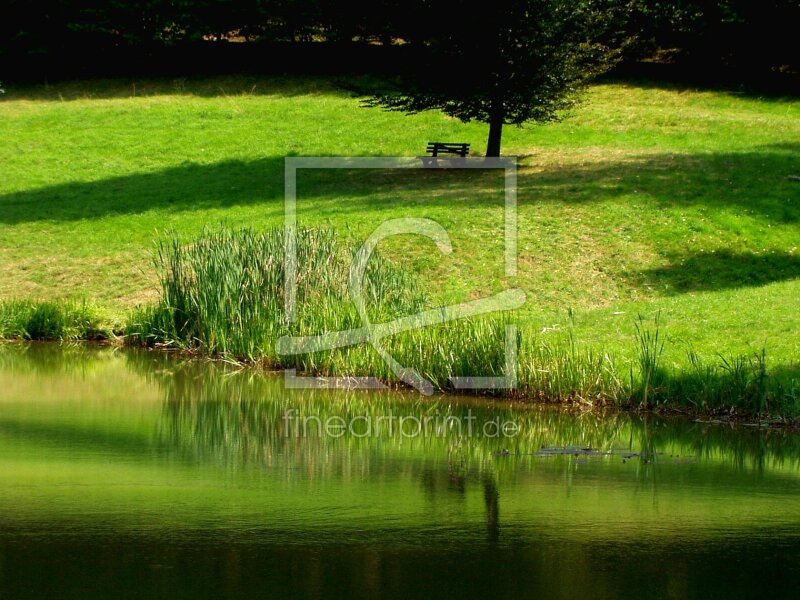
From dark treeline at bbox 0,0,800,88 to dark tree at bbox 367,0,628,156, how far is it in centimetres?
1199

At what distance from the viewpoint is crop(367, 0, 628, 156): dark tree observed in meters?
32.9

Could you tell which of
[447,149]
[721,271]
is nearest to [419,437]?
[721,271]

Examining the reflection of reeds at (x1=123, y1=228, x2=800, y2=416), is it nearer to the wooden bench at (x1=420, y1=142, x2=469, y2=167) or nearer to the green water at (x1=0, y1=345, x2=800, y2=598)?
the green water at (x1=0, y1=345, x2=800, y2=598)

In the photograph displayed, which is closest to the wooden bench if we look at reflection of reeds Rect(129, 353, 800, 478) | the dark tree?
the dark tree

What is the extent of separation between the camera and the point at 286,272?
2198 centimetres

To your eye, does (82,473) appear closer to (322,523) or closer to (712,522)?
(322,523)

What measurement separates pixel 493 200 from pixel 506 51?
4861 millimetres


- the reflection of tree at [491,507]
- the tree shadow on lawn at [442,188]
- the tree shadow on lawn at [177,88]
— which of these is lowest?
the reflection of tree at [491,507]

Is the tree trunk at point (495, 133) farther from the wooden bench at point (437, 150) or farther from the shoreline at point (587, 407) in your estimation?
the shoreline at point (587, 407)

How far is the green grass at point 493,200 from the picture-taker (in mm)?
23656

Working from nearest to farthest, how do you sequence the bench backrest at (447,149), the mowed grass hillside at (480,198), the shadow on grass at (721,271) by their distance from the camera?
the mowed grass hillside at (480,198), the shadow on grass at (721,271), the bench backrest at (447,149)

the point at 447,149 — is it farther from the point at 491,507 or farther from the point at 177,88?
the point at 491,507

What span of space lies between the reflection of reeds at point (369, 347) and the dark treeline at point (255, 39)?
25.7 m

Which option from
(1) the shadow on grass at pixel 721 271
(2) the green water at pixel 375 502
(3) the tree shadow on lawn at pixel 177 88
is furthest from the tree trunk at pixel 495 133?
(2) the green water at pixel 375 502
